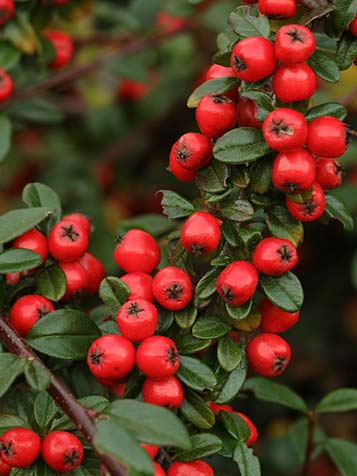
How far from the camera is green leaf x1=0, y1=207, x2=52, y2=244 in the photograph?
5.86 feet

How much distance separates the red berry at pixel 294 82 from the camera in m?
1.64

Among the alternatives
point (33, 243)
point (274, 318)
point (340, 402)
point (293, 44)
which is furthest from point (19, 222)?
point (340, 402)

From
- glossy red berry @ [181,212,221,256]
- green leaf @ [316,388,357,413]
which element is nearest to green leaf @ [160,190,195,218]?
glossy red berry @ [181,212,221,256]

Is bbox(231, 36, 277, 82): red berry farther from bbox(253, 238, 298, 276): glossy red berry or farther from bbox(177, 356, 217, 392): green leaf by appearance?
bbox(177, 356, 217, 392): green leaf

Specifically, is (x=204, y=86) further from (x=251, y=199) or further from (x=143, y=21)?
(x=143, y=21)

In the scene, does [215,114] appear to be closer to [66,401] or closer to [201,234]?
[201,234]

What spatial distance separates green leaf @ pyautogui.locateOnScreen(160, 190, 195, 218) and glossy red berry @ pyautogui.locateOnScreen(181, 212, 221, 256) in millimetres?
54

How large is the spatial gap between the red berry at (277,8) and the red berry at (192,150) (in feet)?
1.08

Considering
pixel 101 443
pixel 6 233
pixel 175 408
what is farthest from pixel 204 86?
pixel 101 443

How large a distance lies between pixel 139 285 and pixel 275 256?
0.35 metres

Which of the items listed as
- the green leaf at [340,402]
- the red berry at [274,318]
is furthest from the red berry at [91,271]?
the green leaf at [340,402]

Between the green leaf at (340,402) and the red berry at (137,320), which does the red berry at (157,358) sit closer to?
the red berry at (137,320)

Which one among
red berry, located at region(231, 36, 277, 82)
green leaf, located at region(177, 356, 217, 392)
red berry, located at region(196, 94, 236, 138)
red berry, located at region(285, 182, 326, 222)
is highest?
red berry, located at region(231, 36, 277, 82)

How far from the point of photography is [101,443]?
137 centimetres
